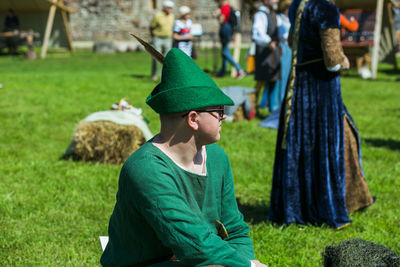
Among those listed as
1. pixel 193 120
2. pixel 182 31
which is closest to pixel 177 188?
pixel 193 120

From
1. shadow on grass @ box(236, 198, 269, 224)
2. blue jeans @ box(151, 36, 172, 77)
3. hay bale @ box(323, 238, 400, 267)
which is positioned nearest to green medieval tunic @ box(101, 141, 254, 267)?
hay bale @ box(323, 238, 400, 267)

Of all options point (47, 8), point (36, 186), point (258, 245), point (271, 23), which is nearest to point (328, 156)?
point (258, 245)

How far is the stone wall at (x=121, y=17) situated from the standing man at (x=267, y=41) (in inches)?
812

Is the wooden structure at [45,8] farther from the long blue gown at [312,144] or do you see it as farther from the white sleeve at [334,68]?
the white sleeve at [334,68]

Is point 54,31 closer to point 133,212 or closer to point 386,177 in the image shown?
point 386,177

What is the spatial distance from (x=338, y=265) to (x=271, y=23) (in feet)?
22.5

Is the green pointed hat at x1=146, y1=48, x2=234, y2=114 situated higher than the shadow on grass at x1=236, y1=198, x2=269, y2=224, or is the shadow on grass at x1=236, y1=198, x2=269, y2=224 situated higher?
the green pointed hat at x1=146, y1=48, x2=234, y2=114

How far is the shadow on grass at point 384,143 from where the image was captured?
706 centimetres

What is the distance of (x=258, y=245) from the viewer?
396 centimetres

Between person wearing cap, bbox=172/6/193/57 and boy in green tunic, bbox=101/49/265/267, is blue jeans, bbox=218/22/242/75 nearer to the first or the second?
person wearing cap, bbox=172/6/193/57

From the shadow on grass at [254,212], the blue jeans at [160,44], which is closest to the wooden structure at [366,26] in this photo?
the blue jeans at [160,44]

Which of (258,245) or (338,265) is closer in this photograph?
(338,265)

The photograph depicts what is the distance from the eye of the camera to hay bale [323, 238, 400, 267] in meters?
2.48

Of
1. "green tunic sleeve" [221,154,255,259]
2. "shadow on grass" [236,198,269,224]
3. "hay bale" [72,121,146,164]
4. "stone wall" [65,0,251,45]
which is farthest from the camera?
"stone wall" [65,0,251,45]
